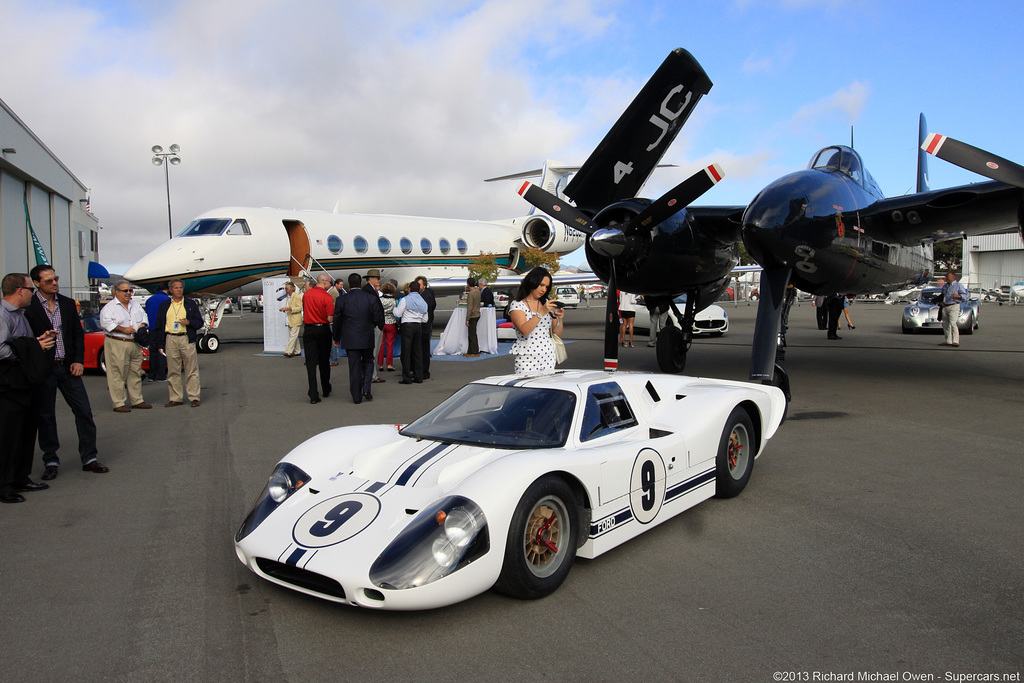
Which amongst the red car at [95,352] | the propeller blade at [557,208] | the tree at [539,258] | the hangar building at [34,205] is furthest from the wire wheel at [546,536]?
the tree at [539,258]

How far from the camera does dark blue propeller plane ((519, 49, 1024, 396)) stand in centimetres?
880

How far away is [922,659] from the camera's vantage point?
2844 millimetres

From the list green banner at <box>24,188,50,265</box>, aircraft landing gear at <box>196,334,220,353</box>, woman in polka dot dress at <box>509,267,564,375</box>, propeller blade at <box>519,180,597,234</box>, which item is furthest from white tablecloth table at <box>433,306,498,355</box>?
green banner at <box>24,188,50,265</box>

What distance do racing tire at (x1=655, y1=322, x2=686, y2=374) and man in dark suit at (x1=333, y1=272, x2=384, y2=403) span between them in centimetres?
491

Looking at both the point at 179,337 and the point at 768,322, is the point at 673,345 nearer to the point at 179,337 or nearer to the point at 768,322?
the point at 768,322

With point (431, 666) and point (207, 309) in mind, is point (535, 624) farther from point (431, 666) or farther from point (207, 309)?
point (207, 309)

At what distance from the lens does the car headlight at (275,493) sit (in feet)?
12.0

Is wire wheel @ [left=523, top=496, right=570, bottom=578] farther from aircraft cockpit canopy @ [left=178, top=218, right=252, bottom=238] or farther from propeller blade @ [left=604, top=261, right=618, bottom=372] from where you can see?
aircraft cockpit canopy @ [left=178, top=218, right=252, bottom=238]

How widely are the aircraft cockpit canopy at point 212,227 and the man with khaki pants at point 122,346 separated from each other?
882cm

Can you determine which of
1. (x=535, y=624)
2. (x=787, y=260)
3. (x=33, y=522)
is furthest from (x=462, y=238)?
(x=535, y=624)

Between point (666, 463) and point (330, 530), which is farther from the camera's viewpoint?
point (666, 463)

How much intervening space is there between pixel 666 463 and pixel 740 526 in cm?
75

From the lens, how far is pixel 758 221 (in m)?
8.79

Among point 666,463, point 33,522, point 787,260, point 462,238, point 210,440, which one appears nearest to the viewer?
point 666,463
